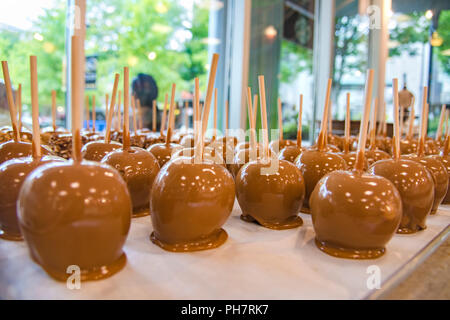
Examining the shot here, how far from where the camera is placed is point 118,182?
0.65m

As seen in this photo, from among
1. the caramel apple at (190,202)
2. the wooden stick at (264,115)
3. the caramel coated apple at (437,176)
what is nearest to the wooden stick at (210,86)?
the caramel apple at (190,202)

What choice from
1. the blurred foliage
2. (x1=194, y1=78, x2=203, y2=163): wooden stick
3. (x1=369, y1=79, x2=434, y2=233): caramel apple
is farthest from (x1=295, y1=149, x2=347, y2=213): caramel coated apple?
the blurred foliage

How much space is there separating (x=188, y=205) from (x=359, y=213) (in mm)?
350

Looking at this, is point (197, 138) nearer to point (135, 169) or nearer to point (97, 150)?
point (135, 169)

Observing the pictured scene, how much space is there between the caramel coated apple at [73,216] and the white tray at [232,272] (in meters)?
0.04

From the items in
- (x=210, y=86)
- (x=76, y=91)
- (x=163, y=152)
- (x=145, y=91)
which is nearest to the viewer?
(x=76, y=91)

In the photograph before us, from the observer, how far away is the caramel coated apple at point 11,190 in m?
0.77

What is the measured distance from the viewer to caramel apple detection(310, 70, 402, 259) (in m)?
0.75

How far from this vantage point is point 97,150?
1099mm

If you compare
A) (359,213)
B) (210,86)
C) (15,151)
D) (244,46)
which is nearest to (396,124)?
(359,213)

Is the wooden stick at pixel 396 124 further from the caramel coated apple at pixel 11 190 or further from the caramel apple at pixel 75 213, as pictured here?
the caramel coated apple at pixel 11 190

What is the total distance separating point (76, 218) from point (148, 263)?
0.18m
